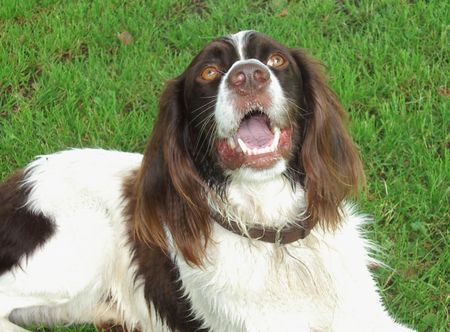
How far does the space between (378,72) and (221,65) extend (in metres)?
2.28

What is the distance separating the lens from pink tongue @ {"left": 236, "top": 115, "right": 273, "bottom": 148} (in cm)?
305

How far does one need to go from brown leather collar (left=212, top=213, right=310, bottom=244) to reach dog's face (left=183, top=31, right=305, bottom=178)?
0.22 metres

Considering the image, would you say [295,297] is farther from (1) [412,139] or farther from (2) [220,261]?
(1) [412,139]

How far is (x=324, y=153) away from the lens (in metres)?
3.13

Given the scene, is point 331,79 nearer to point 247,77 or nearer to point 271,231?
point 271,231

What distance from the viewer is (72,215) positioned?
380cm

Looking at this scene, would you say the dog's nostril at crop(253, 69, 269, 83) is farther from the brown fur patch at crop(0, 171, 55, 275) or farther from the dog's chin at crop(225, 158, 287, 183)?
the brown fur patch at crop(0, 171, 55, 275)

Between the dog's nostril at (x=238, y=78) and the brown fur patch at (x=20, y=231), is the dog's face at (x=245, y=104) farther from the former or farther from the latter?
the brown fur patch at (x=20, y=231)

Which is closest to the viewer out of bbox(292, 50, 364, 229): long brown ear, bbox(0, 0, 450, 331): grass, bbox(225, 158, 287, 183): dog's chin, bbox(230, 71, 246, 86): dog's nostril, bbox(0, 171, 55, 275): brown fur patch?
bbox(230, 71, 246, 86): dog's nostril

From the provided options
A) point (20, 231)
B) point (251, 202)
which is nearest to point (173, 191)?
point (251, 202)

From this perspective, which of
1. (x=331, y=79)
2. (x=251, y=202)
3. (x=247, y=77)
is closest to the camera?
(x=247, y=77)

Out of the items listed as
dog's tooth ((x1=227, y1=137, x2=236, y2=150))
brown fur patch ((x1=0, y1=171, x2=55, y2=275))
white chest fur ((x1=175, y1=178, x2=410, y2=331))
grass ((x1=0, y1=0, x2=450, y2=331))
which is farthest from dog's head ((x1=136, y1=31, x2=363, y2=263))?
grass ((x1=0, y1=0, x2=450, y2=331))

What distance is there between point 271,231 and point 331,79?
6.54 ft

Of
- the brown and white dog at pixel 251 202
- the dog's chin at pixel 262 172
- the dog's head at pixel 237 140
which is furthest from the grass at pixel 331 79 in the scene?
the dog's chin at pixel 262 172
